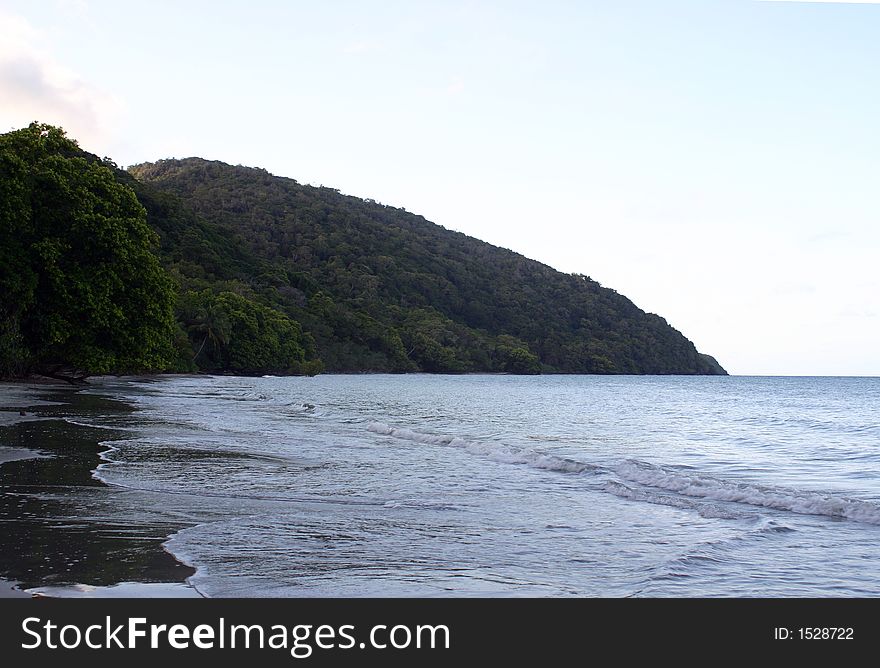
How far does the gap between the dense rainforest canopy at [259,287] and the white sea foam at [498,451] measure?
13.3 meters

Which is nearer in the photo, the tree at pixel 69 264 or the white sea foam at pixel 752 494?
the white sea foam at pixel 752 494

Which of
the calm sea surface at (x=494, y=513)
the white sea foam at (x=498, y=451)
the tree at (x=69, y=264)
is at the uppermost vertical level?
the tree at (x=69, y=264)

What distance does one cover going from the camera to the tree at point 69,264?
27.0 m

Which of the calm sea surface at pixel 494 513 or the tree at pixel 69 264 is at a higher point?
the tree at pixel 69 264

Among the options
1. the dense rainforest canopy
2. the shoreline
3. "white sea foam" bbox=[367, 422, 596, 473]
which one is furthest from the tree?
the shoreline

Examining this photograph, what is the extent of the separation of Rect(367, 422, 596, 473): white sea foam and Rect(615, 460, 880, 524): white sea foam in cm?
98

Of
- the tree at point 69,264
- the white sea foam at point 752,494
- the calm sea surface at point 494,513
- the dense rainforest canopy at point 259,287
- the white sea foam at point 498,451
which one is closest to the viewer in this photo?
the calm sea surface at point 494,513

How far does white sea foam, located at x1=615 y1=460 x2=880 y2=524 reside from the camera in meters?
9.84

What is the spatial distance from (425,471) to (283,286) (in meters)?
116

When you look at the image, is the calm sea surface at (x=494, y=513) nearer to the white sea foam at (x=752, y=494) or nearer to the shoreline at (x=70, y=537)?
the white sea foam at (x=752, y=494)

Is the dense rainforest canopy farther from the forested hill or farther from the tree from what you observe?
the forested hill

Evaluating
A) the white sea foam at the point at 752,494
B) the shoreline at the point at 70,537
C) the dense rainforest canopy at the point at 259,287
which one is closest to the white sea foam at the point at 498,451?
the white sea foam at the point at 752,494

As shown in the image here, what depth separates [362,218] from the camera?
170 m
